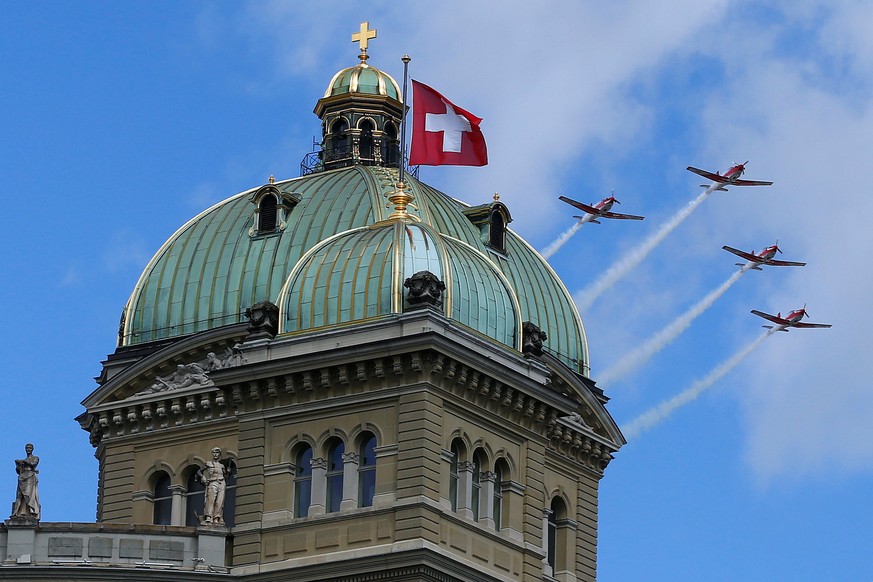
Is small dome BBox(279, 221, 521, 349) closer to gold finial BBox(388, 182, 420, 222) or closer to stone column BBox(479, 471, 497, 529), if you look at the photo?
gold finial BBox(388, 182, 420, 222)

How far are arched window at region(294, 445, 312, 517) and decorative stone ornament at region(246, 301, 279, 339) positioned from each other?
13.4ft

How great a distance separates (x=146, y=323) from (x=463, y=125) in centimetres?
1389

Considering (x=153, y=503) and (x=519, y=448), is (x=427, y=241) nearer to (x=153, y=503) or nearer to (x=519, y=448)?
(x=519, y=448)

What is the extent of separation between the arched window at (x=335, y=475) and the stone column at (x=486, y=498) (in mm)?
4790

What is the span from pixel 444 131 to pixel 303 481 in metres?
16.8

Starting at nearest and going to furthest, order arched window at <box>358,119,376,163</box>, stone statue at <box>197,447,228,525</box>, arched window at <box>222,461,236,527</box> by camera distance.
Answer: stone statue at <box>197,447,228,525</box>
arched window at <box>222,461,236,527</box>
arched window at <box>358,119,376,163</box>

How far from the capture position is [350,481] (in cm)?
10200

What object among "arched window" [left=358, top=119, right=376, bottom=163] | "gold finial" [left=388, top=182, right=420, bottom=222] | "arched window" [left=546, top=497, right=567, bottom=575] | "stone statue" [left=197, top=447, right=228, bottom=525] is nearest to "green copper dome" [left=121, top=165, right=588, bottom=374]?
"gold finial" [left=388, top=182, right=420, bottom=222]

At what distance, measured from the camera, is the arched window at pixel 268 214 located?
11556cm

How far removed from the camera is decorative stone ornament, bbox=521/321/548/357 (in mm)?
105750

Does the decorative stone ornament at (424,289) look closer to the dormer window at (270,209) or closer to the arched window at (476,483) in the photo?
the arched window at (476,483)

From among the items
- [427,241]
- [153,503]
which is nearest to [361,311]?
[427,241]

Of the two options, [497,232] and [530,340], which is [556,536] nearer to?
[530,340]

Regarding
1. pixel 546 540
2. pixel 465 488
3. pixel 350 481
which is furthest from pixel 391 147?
pixel 350 481
